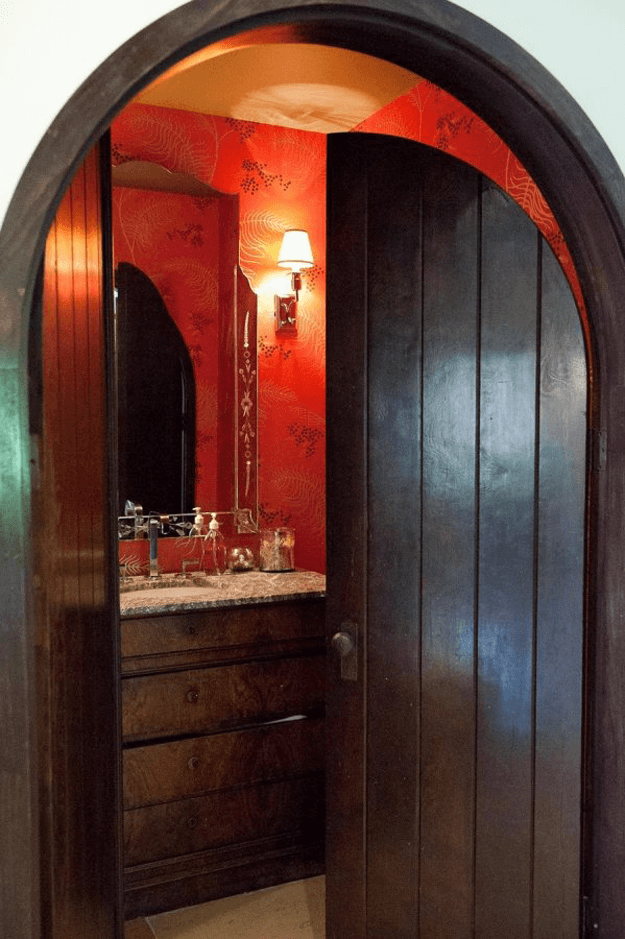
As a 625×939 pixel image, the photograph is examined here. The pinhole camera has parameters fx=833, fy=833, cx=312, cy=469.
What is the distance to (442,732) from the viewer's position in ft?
6.18

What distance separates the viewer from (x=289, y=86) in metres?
3.01

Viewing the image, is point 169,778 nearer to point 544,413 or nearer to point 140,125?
point 544,413

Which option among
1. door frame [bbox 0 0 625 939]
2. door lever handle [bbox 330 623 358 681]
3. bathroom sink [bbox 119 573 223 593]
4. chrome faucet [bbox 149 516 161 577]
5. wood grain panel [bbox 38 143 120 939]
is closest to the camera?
door frame [bbox 0 0 625 939]

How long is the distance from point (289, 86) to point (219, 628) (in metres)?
1.94

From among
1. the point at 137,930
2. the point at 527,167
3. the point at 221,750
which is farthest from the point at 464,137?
the point at 137,930

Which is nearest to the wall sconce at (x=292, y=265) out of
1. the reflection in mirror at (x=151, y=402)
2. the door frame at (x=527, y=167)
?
the reflection in mirror at (x=151, y=402)

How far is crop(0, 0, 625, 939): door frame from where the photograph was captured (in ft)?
3.53

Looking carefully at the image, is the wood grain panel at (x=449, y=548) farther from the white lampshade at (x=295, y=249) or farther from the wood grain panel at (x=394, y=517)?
the white lampshade at (x=295, y=249)

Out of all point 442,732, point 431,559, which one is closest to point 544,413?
point 431,559

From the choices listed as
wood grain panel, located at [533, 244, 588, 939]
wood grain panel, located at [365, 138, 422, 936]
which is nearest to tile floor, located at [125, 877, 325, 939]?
wood grain panel, located at [365, 138, 422, 936]

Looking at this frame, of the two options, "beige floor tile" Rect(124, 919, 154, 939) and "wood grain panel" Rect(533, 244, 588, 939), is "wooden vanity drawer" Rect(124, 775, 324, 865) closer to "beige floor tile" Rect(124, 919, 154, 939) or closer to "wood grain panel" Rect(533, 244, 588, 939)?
"beige floor tile" Rect(124, 919, 154, 939)

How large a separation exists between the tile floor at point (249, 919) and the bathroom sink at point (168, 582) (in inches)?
40.8

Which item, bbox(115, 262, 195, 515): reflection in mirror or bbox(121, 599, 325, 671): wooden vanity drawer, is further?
bbox(115, 262, 195, 515): reflection in mirror

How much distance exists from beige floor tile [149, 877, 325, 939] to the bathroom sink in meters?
1.04
